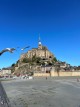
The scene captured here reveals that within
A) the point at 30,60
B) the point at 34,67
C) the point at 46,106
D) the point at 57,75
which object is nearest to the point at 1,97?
the point at 46,106

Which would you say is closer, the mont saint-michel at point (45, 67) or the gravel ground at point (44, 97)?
the gravel ground at point (44, 97)

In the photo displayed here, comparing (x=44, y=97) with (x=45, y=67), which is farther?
(x=45, y=67)

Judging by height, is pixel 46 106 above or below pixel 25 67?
below

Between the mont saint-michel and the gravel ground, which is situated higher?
the mont saint-michel

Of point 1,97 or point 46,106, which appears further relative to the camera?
point 46,106

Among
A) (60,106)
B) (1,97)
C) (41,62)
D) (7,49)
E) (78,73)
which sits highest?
(41,62)

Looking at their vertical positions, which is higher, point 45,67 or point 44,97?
point 45,67

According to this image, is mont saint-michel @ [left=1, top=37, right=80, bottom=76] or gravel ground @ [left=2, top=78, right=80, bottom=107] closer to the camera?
gravel ground @ [left=2, top=78, right=80, bottom=107]

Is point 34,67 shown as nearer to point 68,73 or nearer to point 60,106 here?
point 68,73

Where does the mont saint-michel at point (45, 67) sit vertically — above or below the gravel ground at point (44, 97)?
above

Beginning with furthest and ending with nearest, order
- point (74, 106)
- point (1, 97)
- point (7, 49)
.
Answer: point (74, 106) < point (7, 49) < point (1, 97)

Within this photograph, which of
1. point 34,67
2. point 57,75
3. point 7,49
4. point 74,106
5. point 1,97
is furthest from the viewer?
point 34,67

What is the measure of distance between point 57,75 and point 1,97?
500ft

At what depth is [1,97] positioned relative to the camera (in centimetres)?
317
